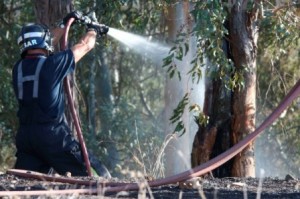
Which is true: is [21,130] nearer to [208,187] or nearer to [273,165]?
[208,187]

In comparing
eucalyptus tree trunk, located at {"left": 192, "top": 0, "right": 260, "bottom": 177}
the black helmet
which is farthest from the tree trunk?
the black helmet

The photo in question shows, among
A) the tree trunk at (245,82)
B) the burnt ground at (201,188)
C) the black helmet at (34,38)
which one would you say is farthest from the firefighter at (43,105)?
the tree trunk at (245,82)

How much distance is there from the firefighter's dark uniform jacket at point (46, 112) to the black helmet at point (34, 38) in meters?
0.12

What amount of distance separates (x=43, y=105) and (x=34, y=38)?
68cm

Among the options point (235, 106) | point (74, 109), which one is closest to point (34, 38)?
point (74, 109)

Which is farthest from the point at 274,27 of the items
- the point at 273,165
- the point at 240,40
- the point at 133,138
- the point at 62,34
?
the point at 273,165

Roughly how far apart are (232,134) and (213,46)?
1.53m

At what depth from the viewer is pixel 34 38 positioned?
32.7ft

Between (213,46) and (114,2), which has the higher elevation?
(114,2)

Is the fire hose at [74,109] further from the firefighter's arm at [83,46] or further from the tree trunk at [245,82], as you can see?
the tree trunk at [245,82]

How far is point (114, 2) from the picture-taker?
11.6m

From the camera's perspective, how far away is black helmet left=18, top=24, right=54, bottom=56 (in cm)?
995

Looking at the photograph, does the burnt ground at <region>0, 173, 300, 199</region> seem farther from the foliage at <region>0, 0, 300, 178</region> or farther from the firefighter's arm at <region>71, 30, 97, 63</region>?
the firefighter's arm at <region>71, 30, 97, 63</region>

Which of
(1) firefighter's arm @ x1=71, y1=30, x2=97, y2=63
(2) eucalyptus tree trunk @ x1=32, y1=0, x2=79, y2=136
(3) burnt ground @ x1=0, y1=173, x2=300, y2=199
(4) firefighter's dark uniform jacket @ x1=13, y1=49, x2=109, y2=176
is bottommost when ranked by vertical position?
(3) burnt ground @ x1=0, y1=173, x2=300, y2=199
